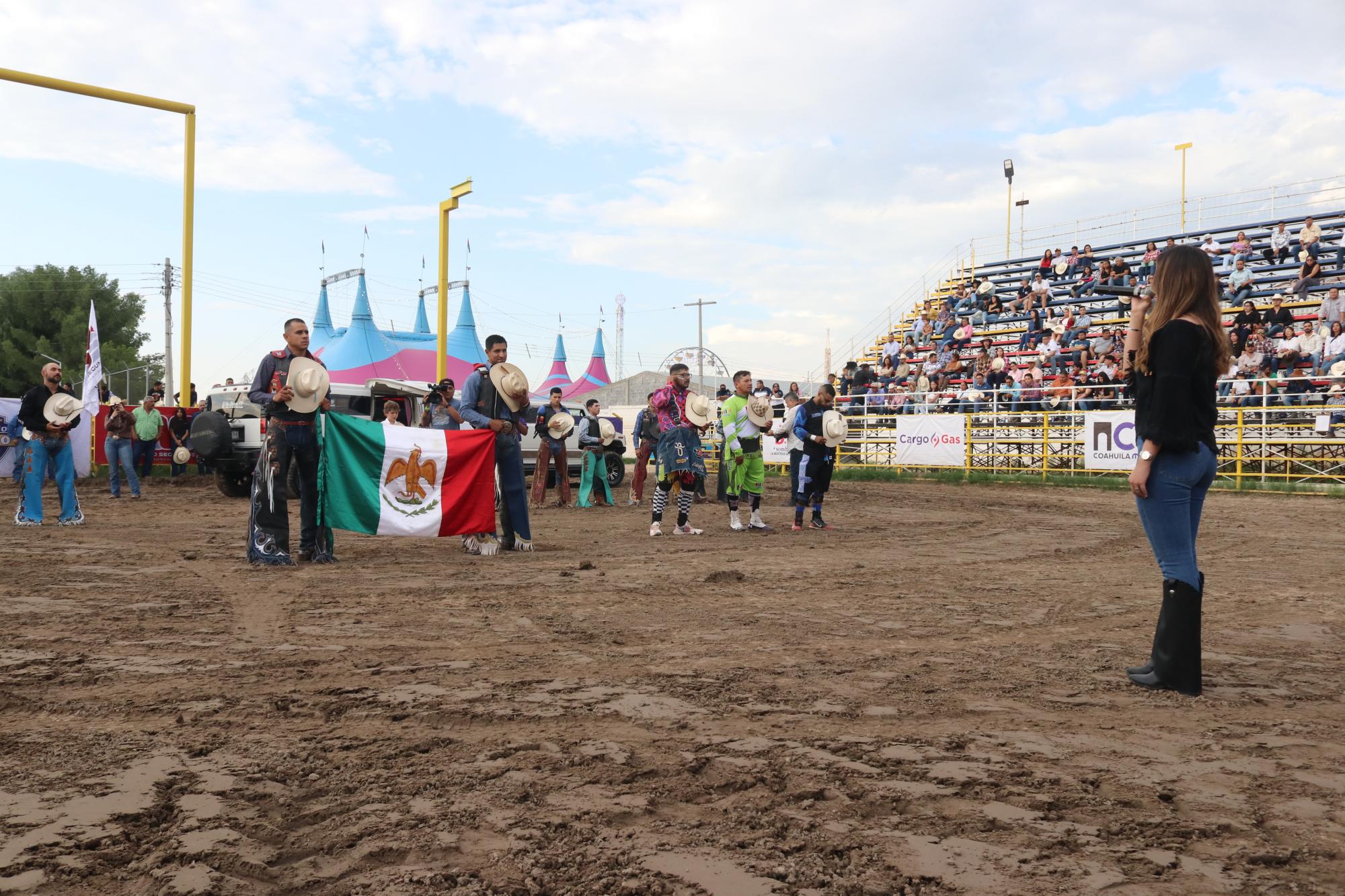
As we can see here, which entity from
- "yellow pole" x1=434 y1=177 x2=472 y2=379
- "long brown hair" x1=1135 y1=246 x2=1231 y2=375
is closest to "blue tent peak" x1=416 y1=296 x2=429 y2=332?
"yellow pole" x1=434 y1=177 x2=472 y2=379

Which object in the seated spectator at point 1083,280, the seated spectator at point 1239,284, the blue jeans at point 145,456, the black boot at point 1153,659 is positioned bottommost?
the black boot at point 1153,659

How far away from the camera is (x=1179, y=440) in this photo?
4.45 metres

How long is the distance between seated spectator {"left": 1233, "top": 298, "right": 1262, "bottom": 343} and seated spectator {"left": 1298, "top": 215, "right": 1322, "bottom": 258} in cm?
421

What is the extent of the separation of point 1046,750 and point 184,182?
69.6ft

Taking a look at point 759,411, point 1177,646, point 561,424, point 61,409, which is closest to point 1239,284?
point 759,411

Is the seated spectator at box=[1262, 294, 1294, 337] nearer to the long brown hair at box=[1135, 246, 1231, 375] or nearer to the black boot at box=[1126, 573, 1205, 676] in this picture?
the long brown hair at box=[1135, 246, 1231, 375]

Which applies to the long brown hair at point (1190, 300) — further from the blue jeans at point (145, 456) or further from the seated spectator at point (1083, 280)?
the seated spectator at point (1083, 280)

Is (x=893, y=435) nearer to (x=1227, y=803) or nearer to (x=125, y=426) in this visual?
(x=125, y=426)

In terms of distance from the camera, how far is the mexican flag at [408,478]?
9148 millimetres

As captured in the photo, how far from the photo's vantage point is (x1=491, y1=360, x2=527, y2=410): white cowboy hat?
372 inches

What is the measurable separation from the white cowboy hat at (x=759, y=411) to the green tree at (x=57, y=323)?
52.5m

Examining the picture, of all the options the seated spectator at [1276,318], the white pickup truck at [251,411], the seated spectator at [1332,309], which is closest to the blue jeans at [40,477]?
the white pickup truck at [251,411]

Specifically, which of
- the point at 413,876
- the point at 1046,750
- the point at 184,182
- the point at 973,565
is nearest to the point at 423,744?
the point at 413,876

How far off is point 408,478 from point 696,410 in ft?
11.2
